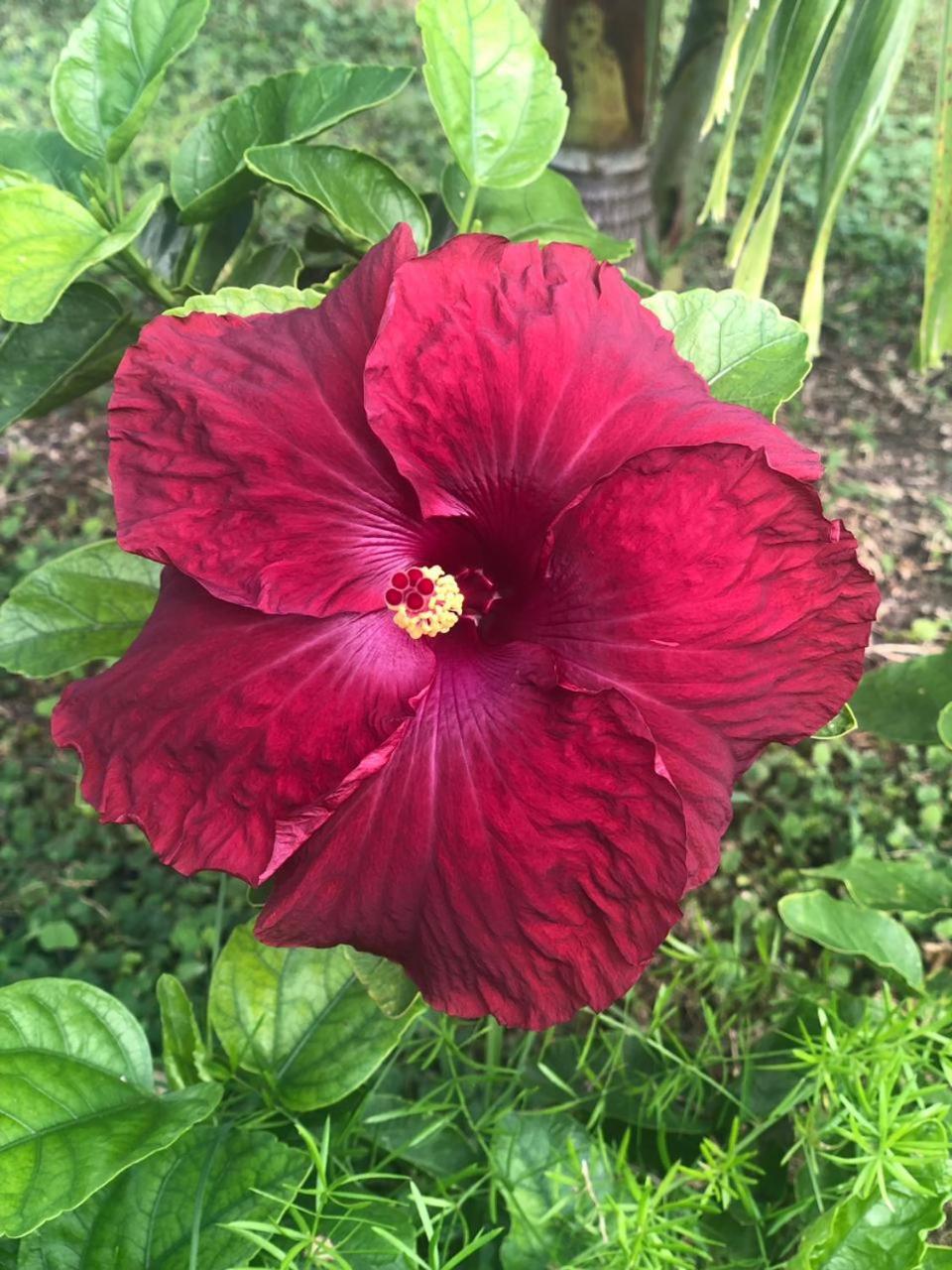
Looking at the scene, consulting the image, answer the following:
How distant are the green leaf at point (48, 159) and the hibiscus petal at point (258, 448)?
0.56 meters

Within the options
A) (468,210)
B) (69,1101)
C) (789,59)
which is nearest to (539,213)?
(468,210)

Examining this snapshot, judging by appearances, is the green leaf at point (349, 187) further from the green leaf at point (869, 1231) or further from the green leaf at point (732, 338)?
the green leaf at point (869, 1231)

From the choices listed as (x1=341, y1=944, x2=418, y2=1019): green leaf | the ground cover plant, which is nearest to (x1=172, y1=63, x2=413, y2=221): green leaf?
the ground cover plant

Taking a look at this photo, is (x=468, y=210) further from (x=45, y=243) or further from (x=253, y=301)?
(x=45, y=243)

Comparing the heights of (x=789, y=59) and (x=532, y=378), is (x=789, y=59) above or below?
above

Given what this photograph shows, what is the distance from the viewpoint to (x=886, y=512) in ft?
8.20

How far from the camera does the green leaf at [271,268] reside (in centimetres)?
128

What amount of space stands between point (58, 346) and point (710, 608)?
0.88 meters

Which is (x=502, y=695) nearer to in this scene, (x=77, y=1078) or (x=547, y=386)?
(x=547, y=386)

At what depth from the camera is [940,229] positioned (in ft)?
4.38

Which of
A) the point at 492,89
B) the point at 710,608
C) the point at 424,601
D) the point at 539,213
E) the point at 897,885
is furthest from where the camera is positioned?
the point at 897,885

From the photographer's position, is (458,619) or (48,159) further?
(48,159)

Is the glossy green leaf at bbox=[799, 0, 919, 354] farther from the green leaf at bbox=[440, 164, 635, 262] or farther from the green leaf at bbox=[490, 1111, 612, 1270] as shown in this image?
the green leaf at bbox=[490, 1111, 612, 1270]

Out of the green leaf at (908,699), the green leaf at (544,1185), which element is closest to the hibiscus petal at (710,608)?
the green leaf at (544,1185)
